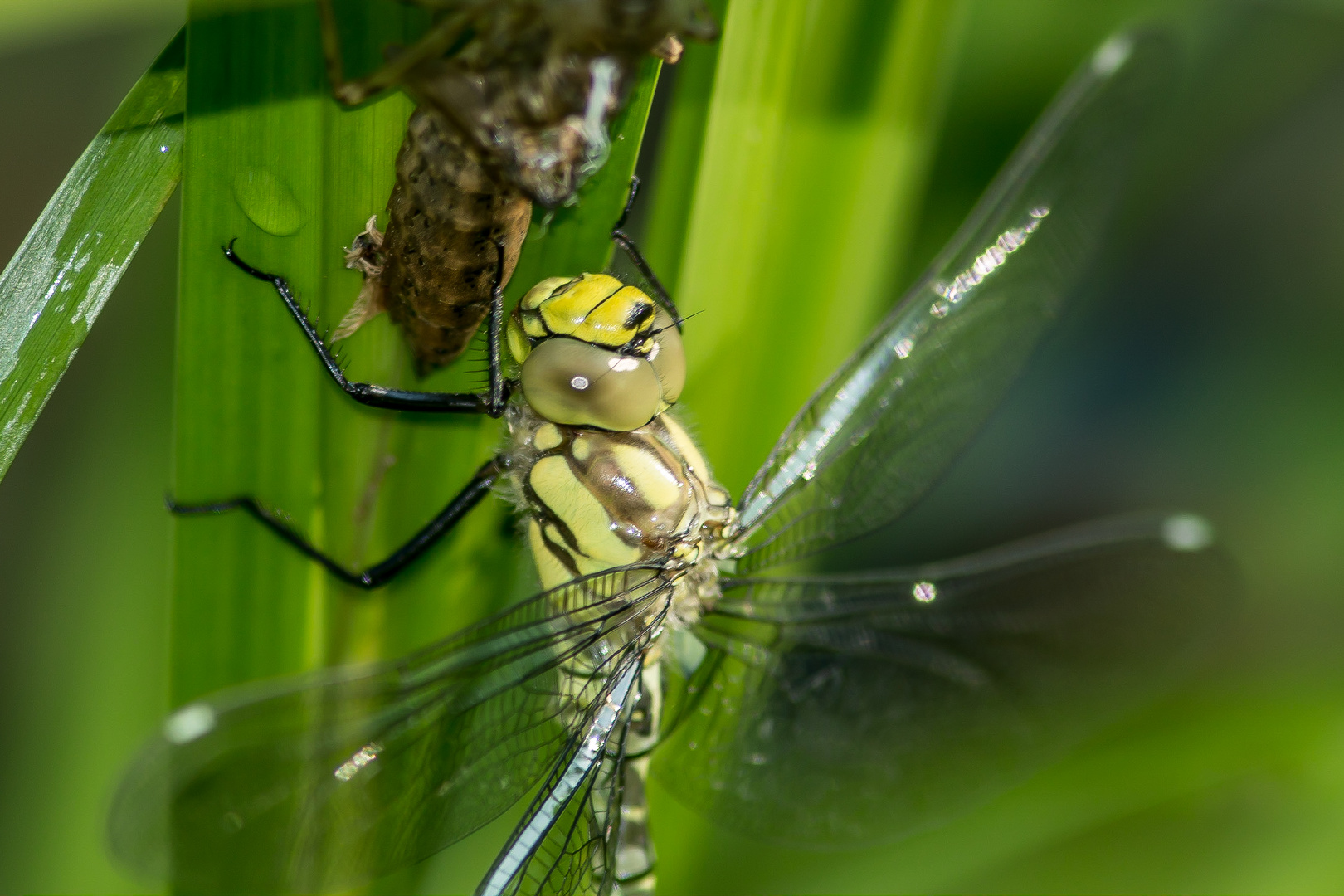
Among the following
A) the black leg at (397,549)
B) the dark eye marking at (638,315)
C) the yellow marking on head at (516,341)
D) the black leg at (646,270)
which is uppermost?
the black leg at (646,270)

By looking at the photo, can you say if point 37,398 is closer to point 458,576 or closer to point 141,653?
point 458,576

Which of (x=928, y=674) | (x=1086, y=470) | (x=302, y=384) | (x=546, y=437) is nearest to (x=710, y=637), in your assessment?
(x=928, y=674)

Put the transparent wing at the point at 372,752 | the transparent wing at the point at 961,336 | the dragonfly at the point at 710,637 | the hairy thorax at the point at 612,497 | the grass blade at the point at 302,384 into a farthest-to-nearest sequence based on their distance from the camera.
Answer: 1. the transparent wing at the point at 961,336
2. the hairy thorax at the point at 612,497
3. the dragonfly at the point at 710,637
4. the transparent wing at the point at 372,752
5. the grass blade at the point at 302,384

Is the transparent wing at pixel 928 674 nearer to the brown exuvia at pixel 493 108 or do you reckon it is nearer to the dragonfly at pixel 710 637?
the dragonfly at pixel 710 637

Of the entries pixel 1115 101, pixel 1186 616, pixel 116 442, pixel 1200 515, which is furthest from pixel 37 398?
pixel 1200 515

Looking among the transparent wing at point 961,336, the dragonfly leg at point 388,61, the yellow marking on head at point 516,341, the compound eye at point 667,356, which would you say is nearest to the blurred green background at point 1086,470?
the transparent wing at point 961,336

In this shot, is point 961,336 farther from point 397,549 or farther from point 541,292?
point 397,549

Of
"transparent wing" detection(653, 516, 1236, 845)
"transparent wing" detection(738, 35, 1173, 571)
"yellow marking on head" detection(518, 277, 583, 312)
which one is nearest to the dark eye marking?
"yellow marking on head" detection(518, 277, 583, 312)
